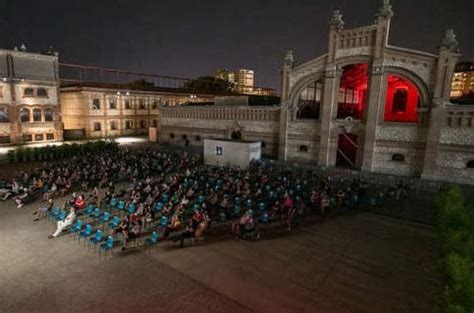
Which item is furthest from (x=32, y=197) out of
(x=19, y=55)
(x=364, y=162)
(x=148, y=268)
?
(x=19, y=55)

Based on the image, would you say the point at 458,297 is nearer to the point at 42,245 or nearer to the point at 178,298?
the point at 178,298

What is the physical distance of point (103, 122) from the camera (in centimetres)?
4903

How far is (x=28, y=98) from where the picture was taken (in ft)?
130

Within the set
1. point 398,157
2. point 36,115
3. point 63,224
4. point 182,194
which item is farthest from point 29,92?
point 398,157

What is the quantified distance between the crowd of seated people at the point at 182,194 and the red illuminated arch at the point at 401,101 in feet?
41.9

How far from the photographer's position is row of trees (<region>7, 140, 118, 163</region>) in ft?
95.0

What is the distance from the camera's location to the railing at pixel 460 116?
20.5 m

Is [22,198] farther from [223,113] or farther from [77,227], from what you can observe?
[223,113]

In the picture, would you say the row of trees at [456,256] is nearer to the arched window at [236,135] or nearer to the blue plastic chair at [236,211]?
the blue plastic chair at [236,211]

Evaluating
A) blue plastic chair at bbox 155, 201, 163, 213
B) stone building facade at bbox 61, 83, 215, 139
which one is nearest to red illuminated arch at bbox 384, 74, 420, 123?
blue plastic chair at bbox 155, 201, 163, 213

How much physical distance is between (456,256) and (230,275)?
7642 millimetres

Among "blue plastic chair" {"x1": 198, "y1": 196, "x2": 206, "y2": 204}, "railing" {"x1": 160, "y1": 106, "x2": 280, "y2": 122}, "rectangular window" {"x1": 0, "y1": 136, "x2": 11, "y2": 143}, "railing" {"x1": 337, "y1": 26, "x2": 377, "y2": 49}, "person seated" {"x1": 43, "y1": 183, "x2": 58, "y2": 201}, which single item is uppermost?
"railing" {"x1": 337, "y1": 26, "x2": 377, "y2": 49}

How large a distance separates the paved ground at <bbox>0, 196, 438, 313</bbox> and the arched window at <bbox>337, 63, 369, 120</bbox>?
21674 mm

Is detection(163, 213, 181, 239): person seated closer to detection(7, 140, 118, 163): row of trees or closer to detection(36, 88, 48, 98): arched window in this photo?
detection(7, 140, 118, 163): row of trees
